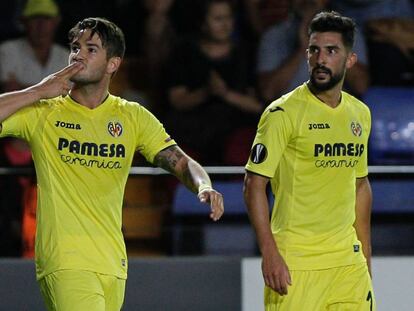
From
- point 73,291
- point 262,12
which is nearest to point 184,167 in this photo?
point 73,291

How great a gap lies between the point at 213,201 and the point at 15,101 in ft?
3.55

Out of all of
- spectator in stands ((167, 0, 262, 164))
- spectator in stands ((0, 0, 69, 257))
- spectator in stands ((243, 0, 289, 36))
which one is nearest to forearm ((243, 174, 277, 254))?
spectator in stands ((167, 0, 262, 164))

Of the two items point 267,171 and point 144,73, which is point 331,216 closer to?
point 267,171

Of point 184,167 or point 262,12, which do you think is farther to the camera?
point 262,12

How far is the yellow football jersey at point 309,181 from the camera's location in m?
6.14

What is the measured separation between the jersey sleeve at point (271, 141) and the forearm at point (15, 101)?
116 cm

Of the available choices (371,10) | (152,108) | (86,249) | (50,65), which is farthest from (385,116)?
(86,249)

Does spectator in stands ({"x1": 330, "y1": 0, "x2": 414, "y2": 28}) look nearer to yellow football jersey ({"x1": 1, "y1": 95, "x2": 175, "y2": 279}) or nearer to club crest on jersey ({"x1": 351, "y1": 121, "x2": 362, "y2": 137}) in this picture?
club crest on jersey ({"x1": 351, "y1": 121, "x2": 362, "y2": 137})

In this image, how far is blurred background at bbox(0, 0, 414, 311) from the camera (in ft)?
27.2

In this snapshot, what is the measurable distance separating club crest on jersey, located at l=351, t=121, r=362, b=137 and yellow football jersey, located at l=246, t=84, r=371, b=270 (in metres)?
0.06

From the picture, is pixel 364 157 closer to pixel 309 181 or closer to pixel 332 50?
pixel 309 181

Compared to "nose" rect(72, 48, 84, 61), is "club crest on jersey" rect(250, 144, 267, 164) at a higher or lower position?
lower

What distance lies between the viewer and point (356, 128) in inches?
249

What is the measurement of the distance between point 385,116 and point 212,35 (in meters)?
1.45
